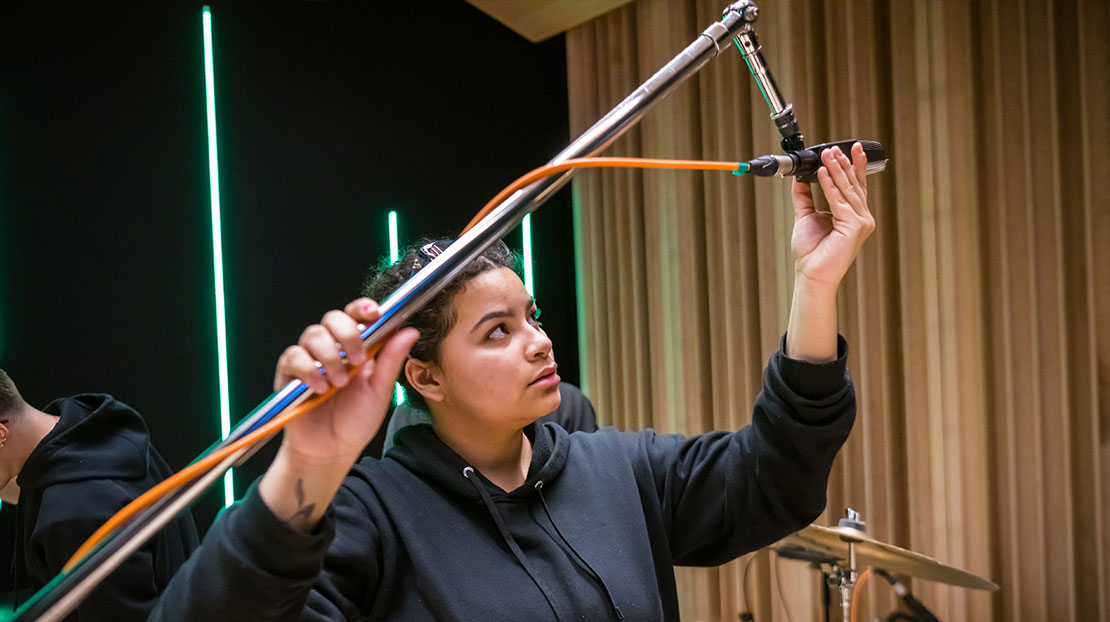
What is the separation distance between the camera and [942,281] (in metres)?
2.71

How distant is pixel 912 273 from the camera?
109 inches

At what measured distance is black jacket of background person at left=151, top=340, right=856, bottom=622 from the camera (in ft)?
3.48

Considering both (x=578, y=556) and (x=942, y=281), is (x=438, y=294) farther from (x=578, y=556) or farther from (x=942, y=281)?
(x=942, y=281)

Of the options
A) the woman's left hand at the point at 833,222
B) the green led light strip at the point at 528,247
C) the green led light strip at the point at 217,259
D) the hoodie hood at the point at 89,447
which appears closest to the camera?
the woman's left hand at the point at 833,222

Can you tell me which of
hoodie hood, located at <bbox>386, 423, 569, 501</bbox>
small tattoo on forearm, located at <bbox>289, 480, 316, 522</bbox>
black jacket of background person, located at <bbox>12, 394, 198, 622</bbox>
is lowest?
black jacket of background person, located at <bbox>12, 394, 198, 622</bbox>

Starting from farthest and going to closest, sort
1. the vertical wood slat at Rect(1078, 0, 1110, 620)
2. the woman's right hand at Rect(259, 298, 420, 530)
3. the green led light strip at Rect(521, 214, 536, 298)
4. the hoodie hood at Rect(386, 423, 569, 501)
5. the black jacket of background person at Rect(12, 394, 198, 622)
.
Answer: the green led light strip at Rect(521, 214, 536, 298), the vertical wood slat at Rect(1078, 0, 1110, 620), the black jacket of background person at Rect(12, 394, 198, 622), the hoodie hood at Rect(386, 423, 569, 501), the woman's right hand at Rect(259, 298, 420, 530)

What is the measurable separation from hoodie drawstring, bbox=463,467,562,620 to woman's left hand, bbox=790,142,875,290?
1.74 ft

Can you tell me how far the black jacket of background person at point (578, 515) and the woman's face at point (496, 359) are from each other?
84 millimetres

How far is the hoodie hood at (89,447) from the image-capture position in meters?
1.78

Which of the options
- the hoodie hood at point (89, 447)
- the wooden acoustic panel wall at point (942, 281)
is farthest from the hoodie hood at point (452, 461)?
the wooden acoustic panel wall at point (942, 281)

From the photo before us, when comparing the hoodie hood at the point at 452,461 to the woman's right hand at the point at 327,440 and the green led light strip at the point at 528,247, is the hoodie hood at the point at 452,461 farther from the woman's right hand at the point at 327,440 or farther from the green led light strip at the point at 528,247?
the green led light strip at the point at 528,247

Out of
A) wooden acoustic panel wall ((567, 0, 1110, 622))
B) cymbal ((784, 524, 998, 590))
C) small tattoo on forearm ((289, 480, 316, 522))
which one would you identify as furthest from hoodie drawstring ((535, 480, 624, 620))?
wooden acoustic panel wall ((567, 0, 1110, 622))

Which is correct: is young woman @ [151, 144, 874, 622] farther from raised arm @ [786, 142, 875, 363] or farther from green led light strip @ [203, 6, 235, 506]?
green led light strip @ [203, 6, 235, 506]

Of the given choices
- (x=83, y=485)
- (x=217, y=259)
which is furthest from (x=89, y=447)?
(x=217, y=259)
